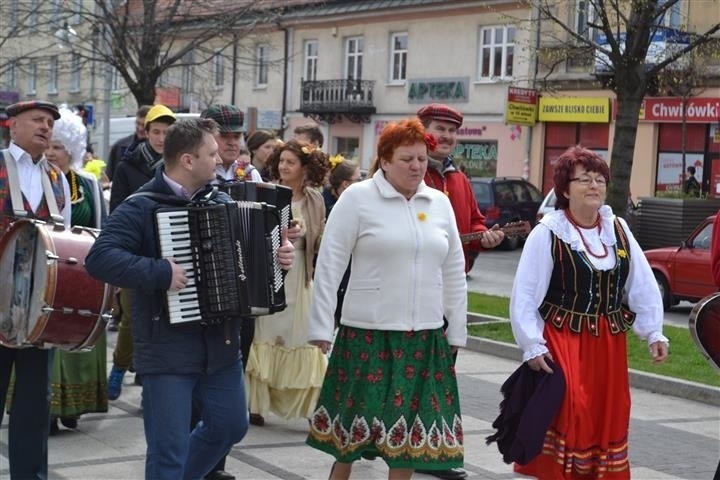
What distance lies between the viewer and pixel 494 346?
42.7 feet

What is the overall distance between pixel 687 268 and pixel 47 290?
13.7 meters

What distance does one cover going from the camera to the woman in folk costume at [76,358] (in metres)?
7.72

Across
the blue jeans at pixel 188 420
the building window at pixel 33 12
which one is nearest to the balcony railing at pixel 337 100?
the building window at pixel 33 12

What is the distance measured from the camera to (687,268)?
60.7 ft

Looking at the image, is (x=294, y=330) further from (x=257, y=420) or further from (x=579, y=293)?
(x=579, y=293)

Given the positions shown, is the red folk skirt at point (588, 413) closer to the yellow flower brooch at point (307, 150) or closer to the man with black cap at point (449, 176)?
the man with black cap at point (449, 176)

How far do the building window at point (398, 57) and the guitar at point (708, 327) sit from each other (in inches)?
1422

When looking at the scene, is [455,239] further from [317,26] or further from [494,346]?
[317,26]

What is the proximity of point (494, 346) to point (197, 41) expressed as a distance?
Answer: 43.4ft

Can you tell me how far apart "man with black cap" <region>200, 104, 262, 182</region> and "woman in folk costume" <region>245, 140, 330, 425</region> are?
25.9 inches

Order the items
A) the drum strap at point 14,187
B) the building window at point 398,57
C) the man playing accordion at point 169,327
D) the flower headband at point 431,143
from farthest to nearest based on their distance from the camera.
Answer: the building window at point 398,57, the flower headband at point 431,143, the drum strap at point 14,187, the man playing accordion at point 169,327

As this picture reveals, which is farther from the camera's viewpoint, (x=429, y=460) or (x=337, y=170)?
(x=337, y=170)

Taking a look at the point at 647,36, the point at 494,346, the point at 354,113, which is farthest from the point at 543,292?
the point at 354,113

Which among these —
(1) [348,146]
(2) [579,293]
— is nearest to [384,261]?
(2) [579,293]
